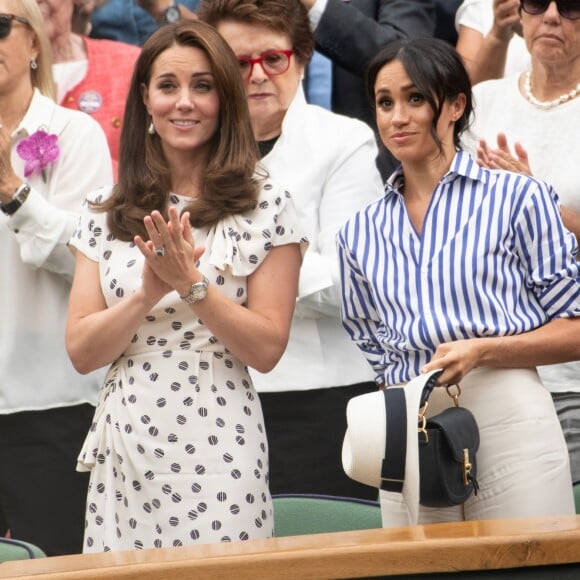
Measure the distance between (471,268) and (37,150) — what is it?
153 cm

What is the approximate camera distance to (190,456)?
3.08 m

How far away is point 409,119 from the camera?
321 cm

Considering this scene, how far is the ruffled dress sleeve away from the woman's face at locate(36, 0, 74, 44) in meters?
1.60

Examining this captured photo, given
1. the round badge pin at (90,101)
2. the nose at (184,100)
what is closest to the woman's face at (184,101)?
the nose at (184,100)

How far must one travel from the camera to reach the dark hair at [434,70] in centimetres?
322

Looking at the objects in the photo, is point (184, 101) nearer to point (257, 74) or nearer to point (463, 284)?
point (257, 74)

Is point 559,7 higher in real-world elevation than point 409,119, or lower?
higher

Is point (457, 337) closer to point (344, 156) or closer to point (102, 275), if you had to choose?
point (102, 275)

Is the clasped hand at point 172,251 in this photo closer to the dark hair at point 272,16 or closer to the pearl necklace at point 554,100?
the dark hair at point 272,16

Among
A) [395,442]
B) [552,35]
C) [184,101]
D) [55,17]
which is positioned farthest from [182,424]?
[55,17]

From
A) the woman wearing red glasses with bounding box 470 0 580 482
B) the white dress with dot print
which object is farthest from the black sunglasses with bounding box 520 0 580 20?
the white dress with dot print

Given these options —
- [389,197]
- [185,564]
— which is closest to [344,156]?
→ [389,197]

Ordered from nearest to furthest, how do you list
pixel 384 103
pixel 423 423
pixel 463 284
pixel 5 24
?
pixel 423 423 < pixel 463 284 < pixel 384 103 < pixel 5 24

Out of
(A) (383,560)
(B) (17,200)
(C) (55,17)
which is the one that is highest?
(C) (55,17)
